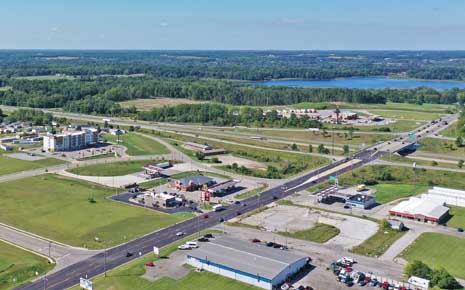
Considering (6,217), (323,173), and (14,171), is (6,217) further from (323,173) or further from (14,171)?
(323,173)

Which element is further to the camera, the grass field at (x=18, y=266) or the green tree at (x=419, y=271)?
the grass field at (x=18, y=266)

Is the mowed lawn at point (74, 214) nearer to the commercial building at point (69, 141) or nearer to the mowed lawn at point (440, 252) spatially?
the commercial building at point (69, 141)

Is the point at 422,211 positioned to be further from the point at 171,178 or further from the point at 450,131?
the point at 450,131

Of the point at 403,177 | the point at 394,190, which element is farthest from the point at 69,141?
the point at 403,177

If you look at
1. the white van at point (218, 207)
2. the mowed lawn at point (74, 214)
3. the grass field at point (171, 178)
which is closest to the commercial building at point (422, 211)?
the white van at point (218, 207)

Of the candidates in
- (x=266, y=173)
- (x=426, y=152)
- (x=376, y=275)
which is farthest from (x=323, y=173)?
(x=376, y=275)

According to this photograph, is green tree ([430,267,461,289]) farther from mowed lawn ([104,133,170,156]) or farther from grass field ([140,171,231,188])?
mowed lawn ([104,133,170,156])
